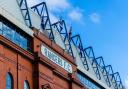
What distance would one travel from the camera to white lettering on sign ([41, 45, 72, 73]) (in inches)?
1960

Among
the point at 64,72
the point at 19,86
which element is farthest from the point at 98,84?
the point at 19,86

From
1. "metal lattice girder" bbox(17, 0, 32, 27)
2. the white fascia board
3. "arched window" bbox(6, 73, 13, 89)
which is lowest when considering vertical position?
"arched window" bbox(6, 73, 13, 89)

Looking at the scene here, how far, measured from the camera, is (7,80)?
42.2 meters

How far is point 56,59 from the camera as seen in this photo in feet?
172

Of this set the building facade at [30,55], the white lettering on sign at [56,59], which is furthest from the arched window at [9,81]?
the white lettering on sign at [56,59]

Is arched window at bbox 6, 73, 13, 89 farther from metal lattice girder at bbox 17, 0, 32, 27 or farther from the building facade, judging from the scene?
metal lattice girder at bbox 17, 0, 32, 27

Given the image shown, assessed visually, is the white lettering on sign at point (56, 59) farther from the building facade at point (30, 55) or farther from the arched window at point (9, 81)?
the arched window at point (9, 81)

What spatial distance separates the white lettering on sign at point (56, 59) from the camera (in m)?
49.8

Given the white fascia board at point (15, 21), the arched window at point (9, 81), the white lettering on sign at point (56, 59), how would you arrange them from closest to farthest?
the arched window at point (9, 81) → the white fascia board at point (15, 21) → the white lettering on sign at point (56, 59)

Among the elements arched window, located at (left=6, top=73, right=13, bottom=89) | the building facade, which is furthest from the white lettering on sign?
arched window, located at (left=6, top=73, right=13, bottom=89)

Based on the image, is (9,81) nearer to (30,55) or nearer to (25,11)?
(30,55)

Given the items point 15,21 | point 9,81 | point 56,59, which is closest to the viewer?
point 9,81

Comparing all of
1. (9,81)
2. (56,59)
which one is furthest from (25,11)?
(9,81)

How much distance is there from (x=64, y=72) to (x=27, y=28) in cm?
933
